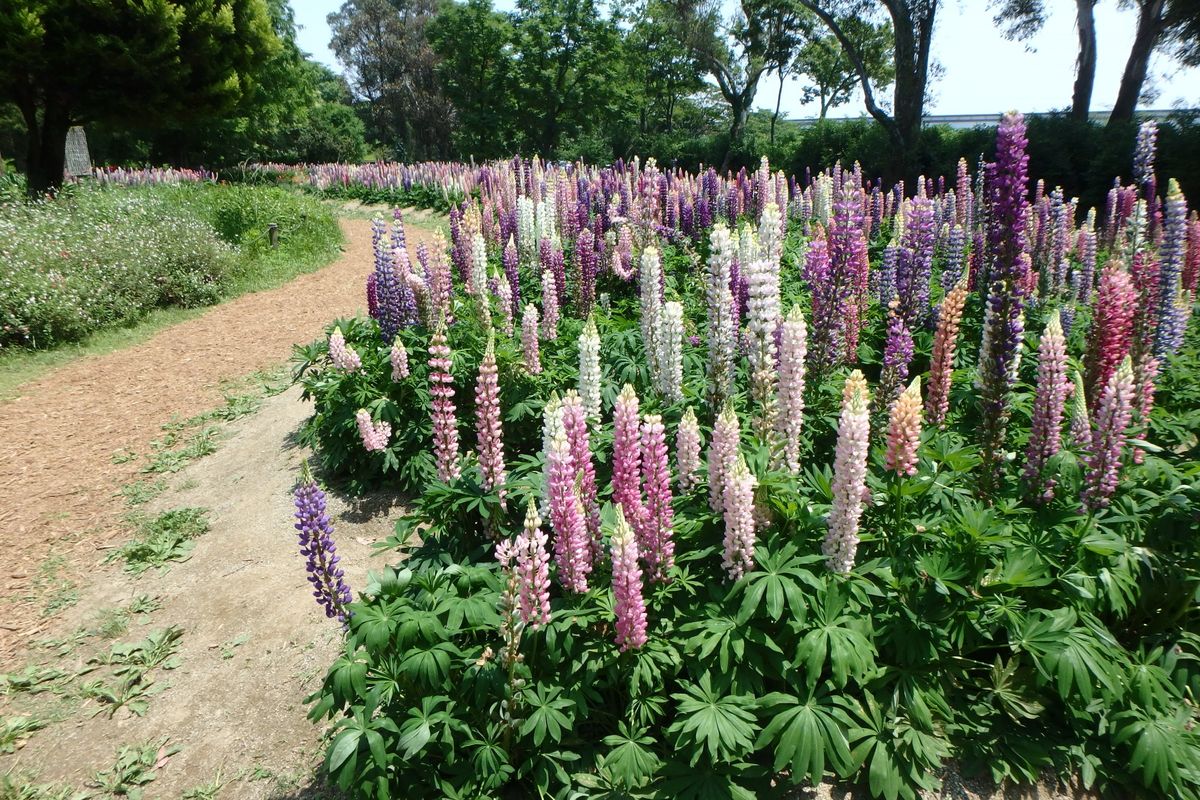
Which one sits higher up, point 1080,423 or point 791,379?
point 791,379

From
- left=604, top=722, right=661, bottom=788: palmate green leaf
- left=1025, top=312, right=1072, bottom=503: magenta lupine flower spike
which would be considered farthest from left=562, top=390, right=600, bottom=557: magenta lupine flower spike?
left=1025, top=312, right=1072, bottom=503: magenta lupine flower spike

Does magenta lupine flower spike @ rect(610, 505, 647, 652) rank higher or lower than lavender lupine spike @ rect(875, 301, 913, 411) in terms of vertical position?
lower

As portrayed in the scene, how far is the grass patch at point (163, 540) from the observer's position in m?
5.96

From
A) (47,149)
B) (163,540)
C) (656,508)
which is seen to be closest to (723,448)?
(656,508)

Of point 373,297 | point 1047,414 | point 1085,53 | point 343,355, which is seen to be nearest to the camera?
point 1047,414

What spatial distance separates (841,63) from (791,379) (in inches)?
1803

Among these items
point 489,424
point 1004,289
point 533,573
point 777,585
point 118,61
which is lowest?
point 777,585

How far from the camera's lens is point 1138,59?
20.5m

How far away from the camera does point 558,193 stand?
34.0 feet

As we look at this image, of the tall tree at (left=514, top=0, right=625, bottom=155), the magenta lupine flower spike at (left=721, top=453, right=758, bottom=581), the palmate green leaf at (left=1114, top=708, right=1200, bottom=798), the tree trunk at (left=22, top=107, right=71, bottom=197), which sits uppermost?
the tall tree at (left=514, top=0, right=625, bottom=155)

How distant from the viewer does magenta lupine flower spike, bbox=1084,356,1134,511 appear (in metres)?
3.54

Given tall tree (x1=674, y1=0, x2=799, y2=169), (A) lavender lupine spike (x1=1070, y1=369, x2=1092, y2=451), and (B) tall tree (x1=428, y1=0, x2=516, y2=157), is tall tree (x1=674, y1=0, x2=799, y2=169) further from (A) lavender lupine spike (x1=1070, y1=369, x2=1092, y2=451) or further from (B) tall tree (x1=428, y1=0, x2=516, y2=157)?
(A) lavender lupine spike (x1=1070, y1=369, x2=1092, y2=451)

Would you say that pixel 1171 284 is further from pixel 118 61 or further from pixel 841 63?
pixel 841 63

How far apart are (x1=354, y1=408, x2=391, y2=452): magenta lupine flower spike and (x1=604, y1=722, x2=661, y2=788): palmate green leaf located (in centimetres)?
348
